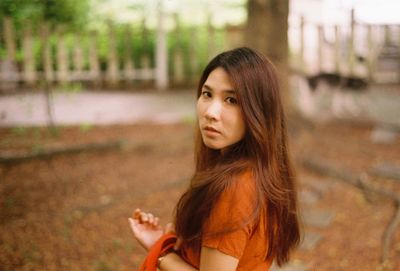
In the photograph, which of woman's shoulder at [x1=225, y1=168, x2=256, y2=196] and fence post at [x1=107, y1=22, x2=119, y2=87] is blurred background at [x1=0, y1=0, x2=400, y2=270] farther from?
woman's shoulder at [x1=225, y1=168, x2=256, y2=196]

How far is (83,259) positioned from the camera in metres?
3.35

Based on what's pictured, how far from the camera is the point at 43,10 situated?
4992 mm

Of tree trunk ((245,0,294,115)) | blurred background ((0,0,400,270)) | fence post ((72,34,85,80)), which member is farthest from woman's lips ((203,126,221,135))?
fence post ((72,34,85,80))

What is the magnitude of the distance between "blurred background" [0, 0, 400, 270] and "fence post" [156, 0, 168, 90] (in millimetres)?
26

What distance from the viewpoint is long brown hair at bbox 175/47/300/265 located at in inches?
63.5

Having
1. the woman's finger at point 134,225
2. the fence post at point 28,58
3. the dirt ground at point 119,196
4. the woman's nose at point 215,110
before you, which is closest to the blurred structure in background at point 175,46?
the fence post at point 28,58

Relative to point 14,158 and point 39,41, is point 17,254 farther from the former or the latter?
point 39,41

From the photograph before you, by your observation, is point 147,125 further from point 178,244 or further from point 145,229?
point 178,244

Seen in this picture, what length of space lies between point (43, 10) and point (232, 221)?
4.30 m

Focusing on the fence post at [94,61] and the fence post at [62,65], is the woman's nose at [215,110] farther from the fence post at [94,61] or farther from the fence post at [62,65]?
the fence post at [94,61]

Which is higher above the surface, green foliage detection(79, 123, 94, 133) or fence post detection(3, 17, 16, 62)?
fence post detection(3, 17, 16, 62)

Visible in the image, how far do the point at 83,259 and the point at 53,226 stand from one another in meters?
0.60

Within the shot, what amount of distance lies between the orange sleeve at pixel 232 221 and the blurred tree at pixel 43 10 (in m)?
3.24

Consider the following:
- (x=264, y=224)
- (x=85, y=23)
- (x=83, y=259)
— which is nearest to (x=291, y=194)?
(x=264, y=224)
